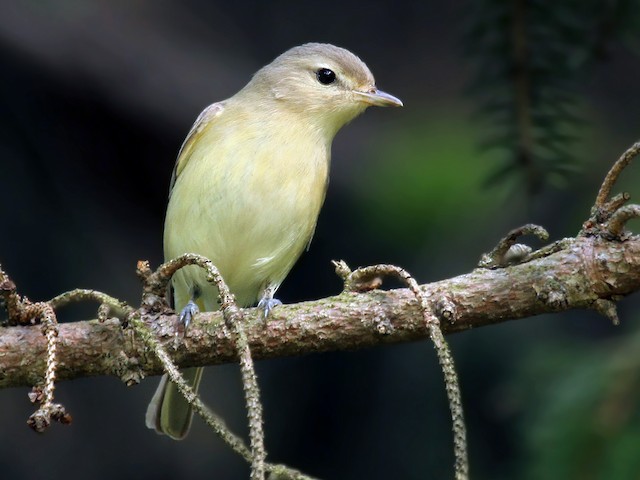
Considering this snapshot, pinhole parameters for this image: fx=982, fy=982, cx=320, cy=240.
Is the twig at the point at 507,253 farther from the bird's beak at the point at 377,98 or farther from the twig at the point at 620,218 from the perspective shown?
the bird's beak at the point at 377,98

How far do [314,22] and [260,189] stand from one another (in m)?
2.28

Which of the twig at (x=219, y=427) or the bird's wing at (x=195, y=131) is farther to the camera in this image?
the bird's wing at (x=195, y=131)

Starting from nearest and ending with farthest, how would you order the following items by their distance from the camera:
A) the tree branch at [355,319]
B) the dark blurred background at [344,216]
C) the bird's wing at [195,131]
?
the tree branch at [355,319] < the dark blurred background at [344,216] < the bird's wing at [195,131]

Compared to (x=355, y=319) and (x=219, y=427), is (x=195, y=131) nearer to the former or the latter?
(x=355, y=319)

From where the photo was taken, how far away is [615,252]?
7.48 feet

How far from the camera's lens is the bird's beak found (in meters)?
4.20

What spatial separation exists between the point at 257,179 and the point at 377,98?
2.44 feet

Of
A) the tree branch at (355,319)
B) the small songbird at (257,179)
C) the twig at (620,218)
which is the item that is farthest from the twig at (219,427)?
the small songbird at (257,179)

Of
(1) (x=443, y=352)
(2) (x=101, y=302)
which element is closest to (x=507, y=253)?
(1) (x=443, y=352)

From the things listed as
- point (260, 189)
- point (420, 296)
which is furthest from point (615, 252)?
point (260, 189)

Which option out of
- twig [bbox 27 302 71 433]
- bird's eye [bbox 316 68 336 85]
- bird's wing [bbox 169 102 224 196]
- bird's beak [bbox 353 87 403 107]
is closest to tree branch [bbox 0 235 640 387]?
twig [bbox 27 302 71 433]

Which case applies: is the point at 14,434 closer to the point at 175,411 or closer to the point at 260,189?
the point at 175,411

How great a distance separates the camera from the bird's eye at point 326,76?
14.4 feet

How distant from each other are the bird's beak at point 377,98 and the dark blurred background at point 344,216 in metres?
0.29
